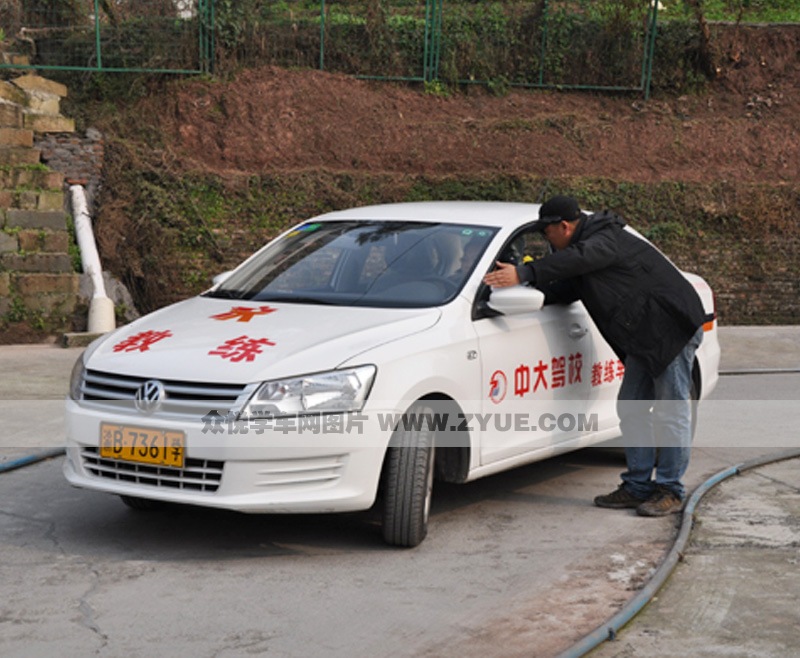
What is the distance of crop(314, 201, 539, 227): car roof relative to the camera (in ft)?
23.9

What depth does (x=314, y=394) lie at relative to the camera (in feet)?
18.8

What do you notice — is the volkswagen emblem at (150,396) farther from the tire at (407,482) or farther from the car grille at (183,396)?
the tire at (407,482)

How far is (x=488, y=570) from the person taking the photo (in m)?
5.88

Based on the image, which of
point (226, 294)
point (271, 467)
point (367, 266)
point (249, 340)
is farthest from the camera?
point (226, 294)

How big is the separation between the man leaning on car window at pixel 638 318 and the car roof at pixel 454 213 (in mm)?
326

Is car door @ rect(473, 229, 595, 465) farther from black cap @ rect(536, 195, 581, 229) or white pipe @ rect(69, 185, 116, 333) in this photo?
white pipe @ rect(69, 185, 116, 333)

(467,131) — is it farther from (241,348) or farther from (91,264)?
(241,348)

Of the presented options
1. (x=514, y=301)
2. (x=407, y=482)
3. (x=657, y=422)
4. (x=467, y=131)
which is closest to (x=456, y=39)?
(x=467, y=131)

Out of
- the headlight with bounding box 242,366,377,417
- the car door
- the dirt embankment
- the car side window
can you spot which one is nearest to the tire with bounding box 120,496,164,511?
the headlight with bounding box 242,366,377,417

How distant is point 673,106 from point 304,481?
613 inches

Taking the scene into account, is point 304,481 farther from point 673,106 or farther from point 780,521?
point 673,106

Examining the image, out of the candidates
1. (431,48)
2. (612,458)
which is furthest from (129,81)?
(612,458)

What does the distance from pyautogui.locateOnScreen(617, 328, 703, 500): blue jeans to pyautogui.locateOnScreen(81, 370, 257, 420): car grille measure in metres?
2.37

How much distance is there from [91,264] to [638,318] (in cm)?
881
